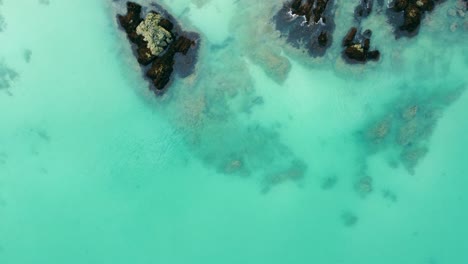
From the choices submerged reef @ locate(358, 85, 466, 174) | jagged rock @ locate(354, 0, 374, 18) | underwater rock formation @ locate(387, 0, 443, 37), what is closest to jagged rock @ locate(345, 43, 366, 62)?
jagged rock @ locate(354, 0, 374, 18)

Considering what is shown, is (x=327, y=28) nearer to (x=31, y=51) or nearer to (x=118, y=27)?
(x=118, y=27)

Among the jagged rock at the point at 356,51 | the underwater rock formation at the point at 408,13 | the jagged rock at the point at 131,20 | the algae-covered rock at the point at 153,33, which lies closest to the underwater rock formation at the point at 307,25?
the jagged rock at the point at 356,51

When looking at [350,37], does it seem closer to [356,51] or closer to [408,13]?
[356,51]

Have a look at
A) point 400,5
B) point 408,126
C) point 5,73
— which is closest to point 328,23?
point 400,5

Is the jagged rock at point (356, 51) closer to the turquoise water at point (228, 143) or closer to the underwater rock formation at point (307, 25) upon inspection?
the turquoise water at point (228, 143)

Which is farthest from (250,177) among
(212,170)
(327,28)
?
(327,28)

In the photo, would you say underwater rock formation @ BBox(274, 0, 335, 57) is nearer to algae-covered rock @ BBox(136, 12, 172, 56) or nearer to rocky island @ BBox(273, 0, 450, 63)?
rocky island @ BBox(273, 0, 450, 63)
